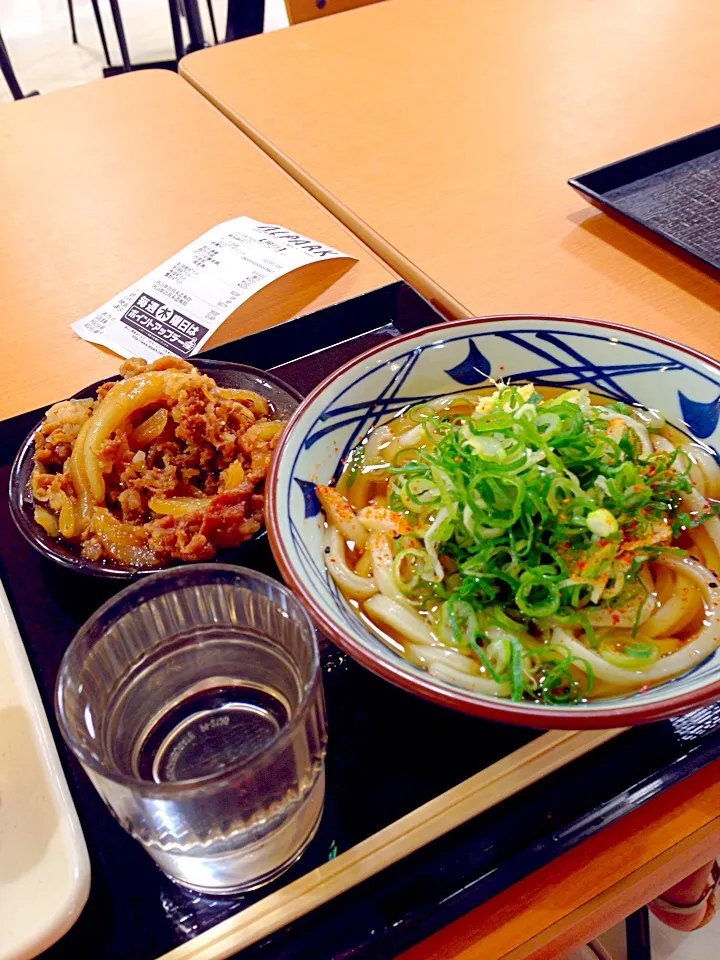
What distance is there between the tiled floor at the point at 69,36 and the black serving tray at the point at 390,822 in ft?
19.2

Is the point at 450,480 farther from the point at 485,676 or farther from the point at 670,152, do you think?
the point at 670,152

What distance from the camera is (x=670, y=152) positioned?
5.98ft

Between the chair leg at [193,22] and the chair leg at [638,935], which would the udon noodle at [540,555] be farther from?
the chair leg at [193,22]

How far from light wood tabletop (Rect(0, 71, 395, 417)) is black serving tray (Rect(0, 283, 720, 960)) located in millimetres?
730

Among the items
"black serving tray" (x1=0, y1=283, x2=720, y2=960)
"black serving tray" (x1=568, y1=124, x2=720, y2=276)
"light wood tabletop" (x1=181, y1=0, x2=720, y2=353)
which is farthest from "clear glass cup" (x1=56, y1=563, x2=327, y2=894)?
"black serving tray" (x1=568, y1=124, x2=720, y2=276)

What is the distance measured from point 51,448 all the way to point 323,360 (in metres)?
0.51

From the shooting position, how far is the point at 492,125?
2051 millimetres

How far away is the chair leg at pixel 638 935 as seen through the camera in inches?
55.3

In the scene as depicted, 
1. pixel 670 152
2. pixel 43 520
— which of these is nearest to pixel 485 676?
pixel 43 520

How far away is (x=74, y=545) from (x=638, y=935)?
1.20m

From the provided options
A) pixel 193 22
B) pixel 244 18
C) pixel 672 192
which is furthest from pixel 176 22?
pixel 672 192

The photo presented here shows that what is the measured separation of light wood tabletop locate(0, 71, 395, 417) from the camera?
5.09 feet

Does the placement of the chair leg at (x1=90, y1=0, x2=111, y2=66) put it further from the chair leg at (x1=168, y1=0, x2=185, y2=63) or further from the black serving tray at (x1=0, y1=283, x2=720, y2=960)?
the black serving tray at (x1=0, y1=283, x2=720, y2=960)

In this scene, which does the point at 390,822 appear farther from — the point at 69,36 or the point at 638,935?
the point at 69,36
